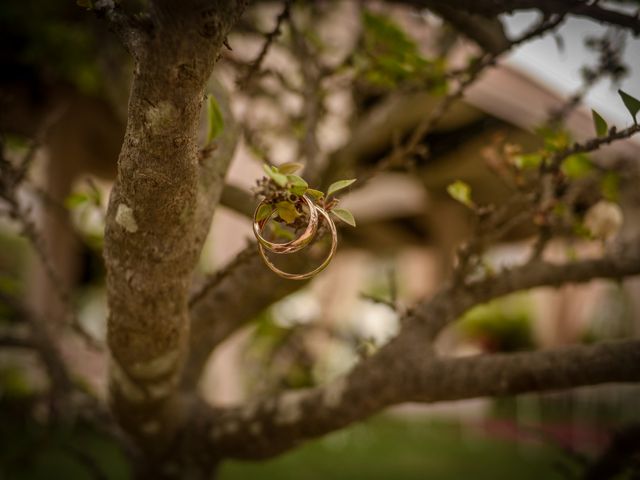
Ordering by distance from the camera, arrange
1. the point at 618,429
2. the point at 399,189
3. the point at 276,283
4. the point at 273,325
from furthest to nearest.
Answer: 1. the point at 399,189
2. the point at 273,325
3. the point at 618,429
4. the point at 276,283

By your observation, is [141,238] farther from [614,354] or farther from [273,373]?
[273,373]

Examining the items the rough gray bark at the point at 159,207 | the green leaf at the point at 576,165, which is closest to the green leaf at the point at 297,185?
the rough gray bark at the point at 159,207

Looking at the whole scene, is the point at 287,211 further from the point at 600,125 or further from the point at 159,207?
the point at 600,125

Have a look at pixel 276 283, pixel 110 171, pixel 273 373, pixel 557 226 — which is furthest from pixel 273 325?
pixel 110 171

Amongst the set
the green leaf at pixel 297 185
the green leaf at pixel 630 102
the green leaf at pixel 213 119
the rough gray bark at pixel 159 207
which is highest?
the green leaf at pixel 213 119

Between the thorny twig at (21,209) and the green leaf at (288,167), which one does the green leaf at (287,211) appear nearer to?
the green leaf at (288,167)

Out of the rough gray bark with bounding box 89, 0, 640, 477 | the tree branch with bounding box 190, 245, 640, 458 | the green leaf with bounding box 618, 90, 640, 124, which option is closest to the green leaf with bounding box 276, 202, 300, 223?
the rough gray bark with bounding box 89, 0, 640, 477
